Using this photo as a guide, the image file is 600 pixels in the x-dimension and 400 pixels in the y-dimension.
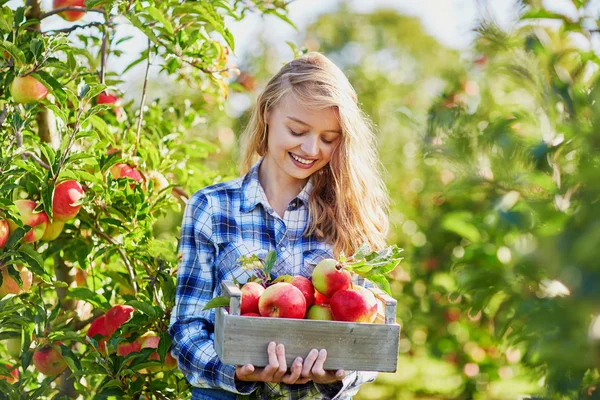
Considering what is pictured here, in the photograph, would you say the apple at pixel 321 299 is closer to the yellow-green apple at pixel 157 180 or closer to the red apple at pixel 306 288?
the red apple at pixel 306 288

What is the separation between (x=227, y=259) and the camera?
180 centimetres

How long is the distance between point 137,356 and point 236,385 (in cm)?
45

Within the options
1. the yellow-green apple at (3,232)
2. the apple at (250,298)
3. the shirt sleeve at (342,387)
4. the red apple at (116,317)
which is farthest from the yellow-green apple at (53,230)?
the shirt sleeve at (342,387)

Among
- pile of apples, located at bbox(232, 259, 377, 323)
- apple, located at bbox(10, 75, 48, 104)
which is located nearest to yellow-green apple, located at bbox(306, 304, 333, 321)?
pile of apples, located at bbox(232, 259, 377, 323)

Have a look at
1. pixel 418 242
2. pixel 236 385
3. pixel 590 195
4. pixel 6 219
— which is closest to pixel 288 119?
pixel 236 385

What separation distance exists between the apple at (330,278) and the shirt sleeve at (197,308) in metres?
0.26

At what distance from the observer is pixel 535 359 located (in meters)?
0.71

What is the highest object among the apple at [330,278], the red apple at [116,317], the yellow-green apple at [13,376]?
the apple at [330,278]

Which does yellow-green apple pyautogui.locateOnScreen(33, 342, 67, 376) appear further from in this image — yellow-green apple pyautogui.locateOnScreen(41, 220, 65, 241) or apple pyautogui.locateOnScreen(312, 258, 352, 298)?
apple pyautogui.locateOnScreen(312, 258, 352, 298)

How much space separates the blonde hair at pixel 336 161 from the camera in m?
1.88

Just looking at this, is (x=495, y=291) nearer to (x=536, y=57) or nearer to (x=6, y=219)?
(x=536, y=57)

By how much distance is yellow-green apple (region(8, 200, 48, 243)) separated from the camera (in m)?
1.97

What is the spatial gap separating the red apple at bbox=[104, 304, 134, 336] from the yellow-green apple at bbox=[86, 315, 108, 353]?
0.07 ft

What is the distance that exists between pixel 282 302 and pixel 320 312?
119mm
